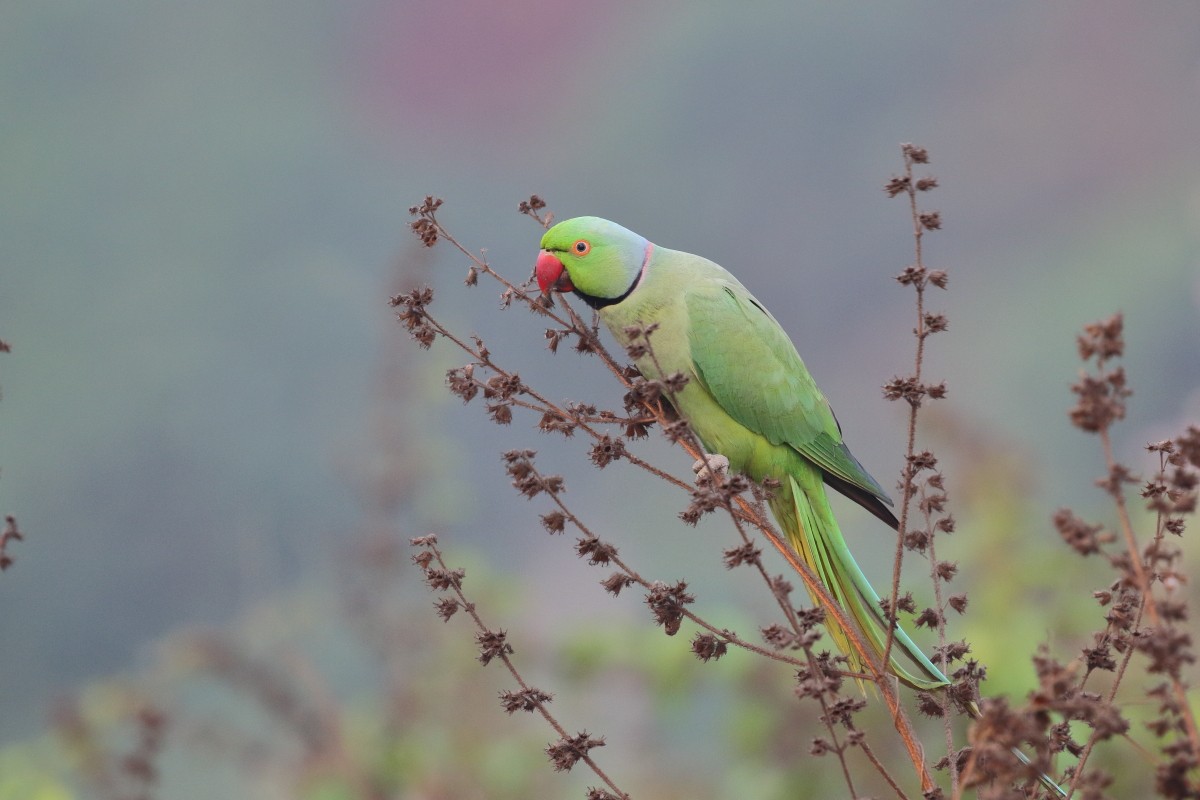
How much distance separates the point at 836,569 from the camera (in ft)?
3.83

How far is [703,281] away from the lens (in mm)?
1284

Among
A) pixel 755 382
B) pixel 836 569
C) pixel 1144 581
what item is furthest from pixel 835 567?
pixel 1144 581

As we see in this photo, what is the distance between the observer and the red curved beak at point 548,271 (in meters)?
1.21

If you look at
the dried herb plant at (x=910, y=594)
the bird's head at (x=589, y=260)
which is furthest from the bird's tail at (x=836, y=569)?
the bird's head at (x=589, y=260)

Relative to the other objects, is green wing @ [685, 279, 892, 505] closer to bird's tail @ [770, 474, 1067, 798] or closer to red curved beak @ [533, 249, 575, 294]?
bird's tail @ [770, 474, 1067, 798]

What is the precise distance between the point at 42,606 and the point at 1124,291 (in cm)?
294

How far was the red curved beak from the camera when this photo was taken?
1.21 metres

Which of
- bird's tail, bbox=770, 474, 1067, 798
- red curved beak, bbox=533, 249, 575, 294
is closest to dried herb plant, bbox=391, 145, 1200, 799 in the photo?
bird's tail, bbox=770, 474, 1067, 798

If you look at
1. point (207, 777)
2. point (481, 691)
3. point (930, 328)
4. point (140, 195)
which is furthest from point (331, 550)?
point (930, 328)

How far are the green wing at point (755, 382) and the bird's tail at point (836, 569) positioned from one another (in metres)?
0.04

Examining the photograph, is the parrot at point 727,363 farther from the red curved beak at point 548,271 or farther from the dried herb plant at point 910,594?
the dried herb plant at point 910,594

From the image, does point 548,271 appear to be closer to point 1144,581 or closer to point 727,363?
point 727,363

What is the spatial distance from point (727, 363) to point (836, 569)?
0.25 meters

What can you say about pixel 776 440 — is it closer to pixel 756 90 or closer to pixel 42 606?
pixel 756 90
